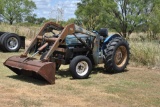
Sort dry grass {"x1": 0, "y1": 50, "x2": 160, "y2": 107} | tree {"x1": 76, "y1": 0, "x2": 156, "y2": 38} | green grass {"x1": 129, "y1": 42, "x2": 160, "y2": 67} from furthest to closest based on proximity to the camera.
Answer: tree {"x1": 76, "y1": 0, "x2": 156, "y2": 38} → green grass {"x1": 129, "y1": 42, "x2": 160, "y2": 67} → dry grass {"x1": 0, "y1": 50, "x2": 160, "y2": 107}

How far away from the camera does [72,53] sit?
940 centimetres

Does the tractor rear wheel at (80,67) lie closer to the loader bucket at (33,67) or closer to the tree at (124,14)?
the loader bucket at (33,67)

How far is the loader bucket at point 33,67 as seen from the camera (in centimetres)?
798

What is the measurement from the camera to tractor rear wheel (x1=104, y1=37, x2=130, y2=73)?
32.6 feet

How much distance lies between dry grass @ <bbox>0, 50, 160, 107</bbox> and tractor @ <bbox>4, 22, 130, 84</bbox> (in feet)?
1.10

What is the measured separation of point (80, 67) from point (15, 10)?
49.3m

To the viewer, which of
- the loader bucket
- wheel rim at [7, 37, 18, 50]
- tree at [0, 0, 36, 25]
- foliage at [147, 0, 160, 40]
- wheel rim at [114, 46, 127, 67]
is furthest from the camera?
tree at [0, 0, 36, 25]

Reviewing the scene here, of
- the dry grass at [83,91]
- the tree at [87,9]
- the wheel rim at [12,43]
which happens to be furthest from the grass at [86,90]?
the tree at [87,9]

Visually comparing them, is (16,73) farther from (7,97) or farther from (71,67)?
(7,97)

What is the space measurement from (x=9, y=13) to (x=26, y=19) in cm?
346

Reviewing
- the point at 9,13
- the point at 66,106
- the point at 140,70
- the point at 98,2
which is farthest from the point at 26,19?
the point at 66,106

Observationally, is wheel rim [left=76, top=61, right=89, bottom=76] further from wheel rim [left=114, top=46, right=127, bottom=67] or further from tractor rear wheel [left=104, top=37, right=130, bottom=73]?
wheel rim [left=114, top=46, right=127, bottom=67]

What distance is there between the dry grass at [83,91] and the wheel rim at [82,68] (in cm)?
26

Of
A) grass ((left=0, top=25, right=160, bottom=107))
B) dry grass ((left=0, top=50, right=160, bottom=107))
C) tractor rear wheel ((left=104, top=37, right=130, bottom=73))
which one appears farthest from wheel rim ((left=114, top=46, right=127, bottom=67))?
dry grass ((left=0, top=50, right=160, bottom=107))
